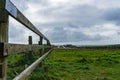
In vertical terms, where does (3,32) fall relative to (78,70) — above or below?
above

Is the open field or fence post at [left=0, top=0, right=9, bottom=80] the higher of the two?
fence post at [left=0, top=0, right=9, bottom=80]

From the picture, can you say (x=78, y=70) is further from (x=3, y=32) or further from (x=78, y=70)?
(x=3, y=32)

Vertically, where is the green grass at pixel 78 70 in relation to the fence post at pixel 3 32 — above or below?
below

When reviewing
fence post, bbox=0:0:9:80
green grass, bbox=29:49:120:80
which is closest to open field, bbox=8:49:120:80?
green grass, bbox=29:49:120:80

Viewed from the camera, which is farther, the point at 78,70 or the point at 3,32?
the point at 78,70

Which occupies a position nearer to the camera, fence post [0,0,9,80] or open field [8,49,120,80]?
fence post [0,0,9,80]

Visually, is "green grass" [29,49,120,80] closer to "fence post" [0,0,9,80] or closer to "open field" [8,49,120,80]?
"open field" [8,49,120,80]

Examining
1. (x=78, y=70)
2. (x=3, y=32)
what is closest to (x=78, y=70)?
(x=78, y=70)

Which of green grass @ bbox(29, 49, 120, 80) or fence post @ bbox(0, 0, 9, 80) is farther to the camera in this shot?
green grass @ bbox(29, 49, 120, 80)

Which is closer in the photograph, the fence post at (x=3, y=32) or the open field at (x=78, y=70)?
the fence post at (x=3, y=32)

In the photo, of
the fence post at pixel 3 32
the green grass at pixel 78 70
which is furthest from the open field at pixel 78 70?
the fence post at pixel 3 32

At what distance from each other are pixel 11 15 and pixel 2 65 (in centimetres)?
54

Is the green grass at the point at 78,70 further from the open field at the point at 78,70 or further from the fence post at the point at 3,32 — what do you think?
the fence post at the point at 3,32

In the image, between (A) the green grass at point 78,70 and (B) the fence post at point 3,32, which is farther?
(A) the green grass at point 78,70
